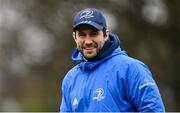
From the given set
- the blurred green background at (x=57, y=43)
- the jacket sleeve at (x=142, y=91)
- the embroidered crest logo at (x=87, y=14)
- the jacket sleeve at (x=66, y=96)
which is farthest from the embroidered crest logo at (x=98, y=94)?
the blurred green background at (x=57, y=43)

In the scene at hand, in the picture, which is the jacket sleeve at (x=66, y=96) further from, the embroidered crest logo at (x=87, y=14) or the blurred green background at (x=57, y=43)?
the blurred green background at (x=57, y=43)

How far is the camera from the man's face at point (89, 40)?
26.0 feet

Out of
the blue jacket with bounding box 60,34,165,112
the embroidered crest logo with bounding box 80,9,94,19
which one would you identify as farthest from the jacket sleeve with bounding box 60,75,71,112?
the embroidered crest logo with bounding box 80,9,94,19

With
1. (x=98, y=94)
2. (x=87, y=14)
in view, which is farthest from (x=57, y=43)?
(x=98, y=94)

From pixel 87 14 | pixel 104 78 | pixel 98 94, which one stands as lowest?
pixel 98 94

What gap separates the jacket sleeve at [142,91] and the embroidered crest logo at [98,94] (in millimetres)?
224

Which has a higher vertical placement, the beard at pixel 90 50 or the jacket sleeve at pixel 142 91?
the beard at pixel 90 50

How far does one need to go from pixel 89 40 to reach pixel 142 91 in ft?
2.21

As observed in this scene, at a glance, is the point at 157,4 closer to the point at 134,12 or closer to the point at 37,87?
the point at 134,12

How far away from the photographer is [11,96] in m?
34.0

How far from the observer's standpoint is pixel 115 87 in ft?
25.5

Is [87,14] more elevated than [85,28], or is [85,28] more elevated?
[87,14]

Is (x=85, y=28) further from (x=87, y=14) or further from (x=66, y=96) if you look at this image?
(x=66, y=96)

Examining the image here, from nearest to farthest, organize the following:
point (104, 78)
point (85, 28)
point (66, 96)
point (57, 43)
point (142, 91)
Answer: point (142, 91)
point (104, 78)
point (85, 28)
point (66, 96)
point (57, 43)
